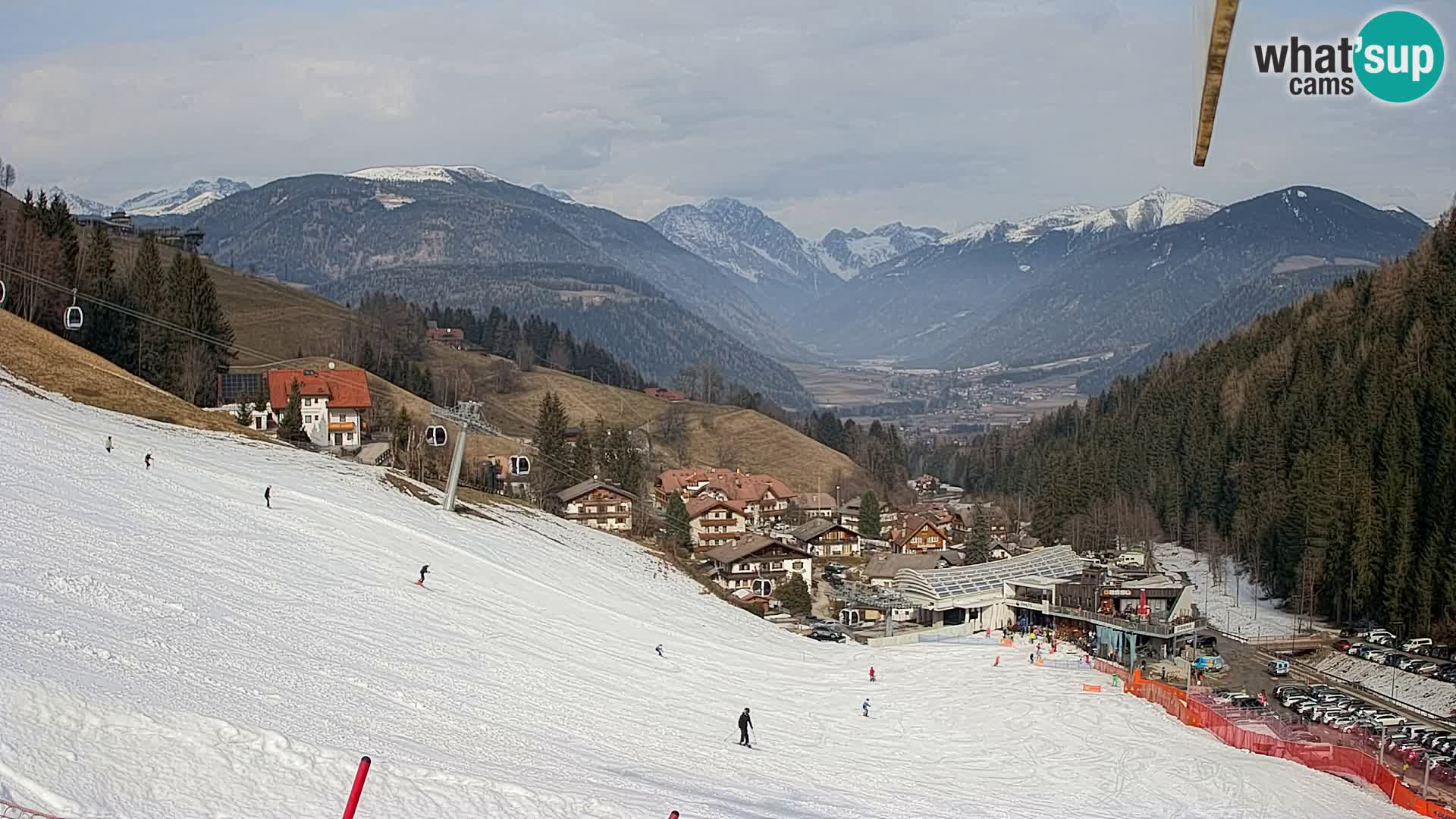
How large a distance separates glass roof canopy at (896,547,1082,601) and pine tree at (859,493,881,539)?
122 ft

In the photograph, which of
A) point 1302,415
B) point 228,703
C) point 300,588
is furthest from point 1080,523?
point 228,703

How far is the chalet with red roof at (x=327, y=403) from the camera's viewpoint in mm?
97562

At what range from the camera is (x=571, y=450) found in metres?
111

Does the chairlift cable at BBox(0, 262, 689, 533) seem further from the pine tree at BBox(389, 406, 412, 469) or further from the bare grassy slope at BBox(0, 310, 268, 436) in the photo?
the pine tree at BBox(389, 406, 412, 469)

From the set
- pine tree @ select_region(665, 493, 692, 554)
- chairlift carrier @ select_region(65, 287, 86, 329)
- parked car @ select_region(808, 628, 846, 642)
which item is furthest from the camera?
pine tree @ select_region(665, 493, 692, 554)

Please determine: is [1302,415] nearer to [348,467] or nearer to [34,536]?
[348,467]

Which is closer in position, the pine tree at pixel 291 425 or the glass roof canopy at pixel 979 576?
the glass roof canopy at pixel 979 576

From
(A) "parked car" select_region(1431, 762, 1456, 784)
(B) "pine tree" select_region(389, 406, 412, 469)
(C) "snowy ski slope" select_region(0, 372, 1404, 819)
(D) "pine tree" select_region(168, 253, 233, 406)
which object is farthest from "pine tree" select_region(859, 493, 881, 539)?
(A) "parked car" select_region(1431, 762, 1456, 784)

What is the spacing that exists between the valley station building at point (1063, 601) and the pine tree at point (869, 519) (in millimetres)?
37403

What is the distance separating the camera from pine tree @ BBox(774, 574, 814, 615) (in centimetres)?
7825

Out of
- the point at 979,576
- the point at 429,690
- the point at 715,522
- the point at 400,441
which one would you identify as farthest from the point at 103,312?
the point at 429,690

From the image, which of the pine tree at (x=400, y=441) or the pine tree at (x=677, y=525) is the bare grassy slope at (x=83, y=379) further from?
the pine tree at (x=677, y=525)

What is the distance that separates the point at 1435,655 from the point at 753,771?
45.8 meters

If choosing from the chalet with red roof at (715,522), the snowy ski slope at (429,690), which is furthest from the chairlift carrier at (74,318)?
the chalet with red roof at (715,522)
